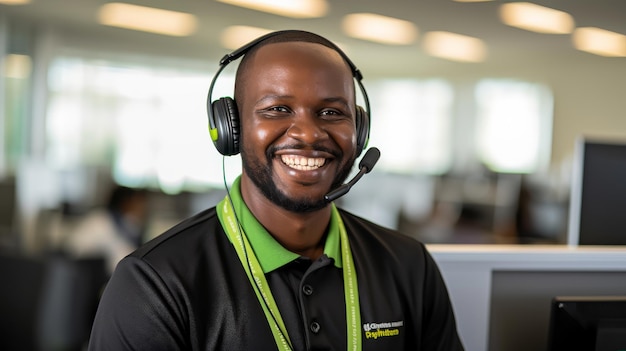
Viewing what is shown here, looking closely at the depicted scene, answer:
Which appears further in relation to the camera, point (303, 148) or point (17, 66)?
point (17, 66)

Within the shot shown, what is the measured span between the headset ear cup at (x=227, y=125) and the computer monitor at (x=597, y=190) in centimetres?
79

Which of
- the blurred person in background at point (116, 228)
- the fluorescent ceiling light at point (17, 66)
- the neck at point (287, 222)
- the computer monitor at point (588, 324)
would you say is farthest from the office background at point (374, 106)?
the neck at point (287, 222)

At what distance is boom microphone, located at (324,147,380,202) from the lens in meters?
1.07

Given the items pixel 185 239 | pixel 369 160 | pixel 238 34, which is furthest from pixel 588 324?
pixel 238 34

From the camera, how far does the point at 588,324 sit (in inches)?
45.8

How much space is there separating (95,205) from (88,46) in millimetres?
2042

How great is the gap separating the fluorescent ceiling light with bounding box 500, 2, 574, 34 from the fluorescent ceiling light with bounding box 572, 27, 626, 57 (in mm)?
222

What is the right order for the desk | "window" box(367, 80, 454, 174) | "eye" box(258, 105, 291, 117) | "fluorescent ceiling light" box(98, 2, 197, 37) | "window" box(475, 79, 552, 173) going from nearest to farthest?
1. "eye" box(258, 105, 291, 117)
2. the desk
3. "fluorescent ceiling light" box(98, 2, 197, 37)
4. "window" box(475, 79, 552, 173)
5. "window" box(367, 80, 454, 174)

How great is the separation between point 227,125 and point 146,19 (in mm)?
7071

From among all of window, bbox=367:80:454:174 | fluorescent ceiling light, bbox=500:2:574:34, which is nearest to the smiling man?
fluorescent ceiling light, bbox=500:2:574:34

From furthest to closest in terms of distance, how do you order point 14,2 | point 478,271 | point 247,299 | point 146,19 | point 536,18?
point 146,19 → point 536,18 → point 14,2 → point 478,271 → point 247,299

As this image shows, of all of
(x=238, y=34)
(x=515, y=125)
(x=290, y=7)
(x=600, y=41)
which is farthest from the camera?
(x=515, y=125)

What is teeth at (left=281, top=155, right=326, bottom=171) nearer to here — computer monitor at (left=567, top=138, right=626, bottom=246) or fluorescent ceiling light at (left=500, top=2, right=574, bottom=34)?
computer monitor at (left=567, top=138, right=626, bottom=246)

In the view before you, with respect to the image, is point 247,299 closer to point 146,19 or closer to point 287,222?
point 287,222
